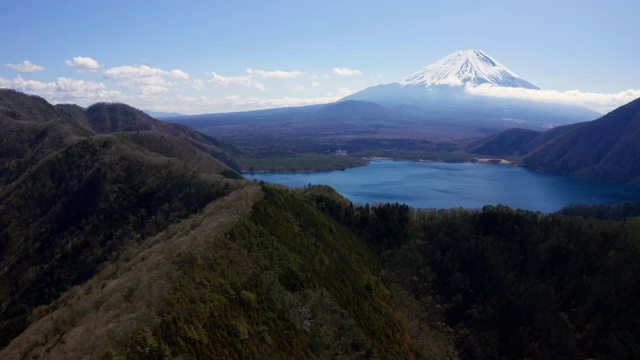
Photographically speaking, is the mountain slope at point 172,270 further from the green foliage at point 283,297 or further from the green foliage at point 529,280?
the green foliage at point 529,280

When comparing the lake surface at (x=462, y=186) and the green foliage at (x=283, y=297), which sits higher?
the green foliage at (x=283, y=297)

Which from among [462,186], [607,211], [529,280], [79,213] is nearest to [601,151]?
[462,186]

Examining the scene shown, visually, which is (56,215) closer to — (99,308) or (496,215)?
(99,308)

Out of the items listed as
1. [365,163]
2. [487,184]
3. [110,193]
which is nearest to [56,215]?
[110,193]

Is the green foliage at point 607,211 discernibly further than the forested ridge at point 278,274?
Yes

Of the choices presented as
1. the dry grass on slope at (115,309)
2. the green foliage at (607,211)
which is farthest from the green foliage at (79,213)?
the green foliage at (607,211)

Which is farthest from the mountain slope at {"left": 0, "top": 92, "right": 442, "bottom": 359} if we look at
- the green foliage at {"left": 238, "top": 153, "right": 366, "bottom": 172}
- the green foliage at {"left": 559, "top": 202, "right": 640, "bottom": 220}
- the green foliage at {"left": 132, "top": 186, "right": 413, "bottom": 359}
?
the green foliage at {"left": 238, "top": 153, "right": 366, "bottom": 172}

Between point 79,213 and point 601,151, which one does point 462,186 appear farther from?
point 79,213
